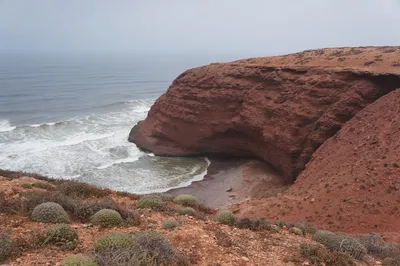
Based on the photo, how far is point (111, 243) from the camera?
7.32m

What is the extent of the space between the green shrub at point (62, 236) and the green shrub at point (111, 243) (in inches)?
26.6

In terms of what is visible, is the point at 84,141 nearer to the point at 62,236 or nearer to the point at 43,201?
the point at 43,201

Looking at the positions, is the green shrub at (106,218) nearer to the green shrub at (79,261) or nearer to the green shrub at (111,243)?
the green shrub at (111,243)

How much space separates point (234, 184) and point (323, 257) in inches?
788

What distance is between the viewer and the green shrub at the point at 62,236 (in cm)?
758

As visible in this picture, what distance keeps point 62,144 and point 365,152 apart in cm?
3058

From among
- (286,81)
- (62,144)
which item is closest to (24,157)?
(62,144)

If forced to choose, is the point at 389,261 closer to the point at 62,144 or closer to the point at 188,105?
the point at 188,105

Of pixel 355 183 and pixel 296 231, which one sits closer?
pixel 296 231

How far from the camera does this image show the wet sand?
25.9 m

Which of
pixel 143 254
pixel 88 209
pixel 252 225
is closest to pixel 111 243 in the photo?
pixel 143 254

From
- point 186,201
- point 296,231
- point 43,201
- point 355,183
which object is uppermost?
point 43,201

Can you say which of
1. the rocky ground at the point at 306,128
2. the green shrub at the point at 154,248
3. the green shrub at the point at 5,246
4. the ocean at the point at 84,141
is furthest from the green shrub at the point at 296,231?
the ocean at the point at 84,141

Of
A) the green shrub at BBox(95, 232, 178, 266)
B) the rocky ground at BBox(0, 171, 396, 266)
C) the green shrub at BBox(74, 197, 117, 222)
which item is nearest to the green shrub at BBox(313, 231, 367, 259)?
the rocky ground at BBox(0, 171, 396, 266)
